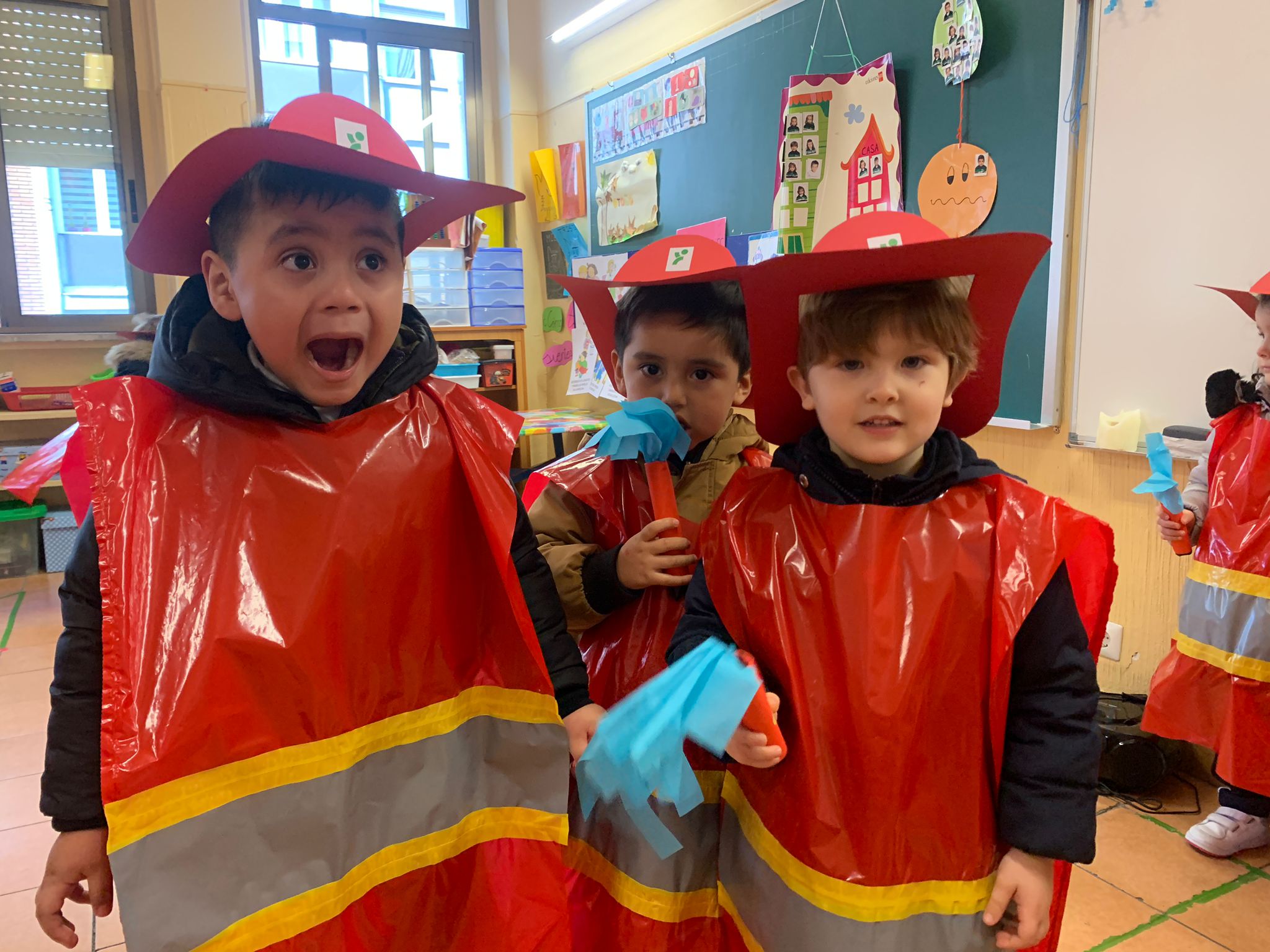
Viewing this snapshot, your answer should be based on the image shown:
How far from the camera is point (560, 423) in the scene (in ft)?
14.4

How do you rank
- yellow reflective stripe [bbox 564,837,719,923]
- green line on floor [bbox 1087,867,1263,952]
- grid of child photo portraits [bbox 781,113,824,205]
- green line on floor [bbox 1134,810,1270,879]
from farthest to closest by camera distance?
grid of child photo portraits [bbox 781,113,824,205] → green line on floor [bbox 1134,810,1270,879] → green line on floor [bbox 1087,867,1263,952] → yellow reflective stripe [bbox 564,837,719,923]

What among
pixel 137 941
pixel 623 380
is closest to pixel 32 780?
pixel 137 941

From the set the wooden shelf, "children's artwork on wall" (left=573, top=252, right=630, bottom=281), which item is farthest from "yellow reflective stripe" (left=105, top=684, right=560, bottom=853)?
the wooden shelf

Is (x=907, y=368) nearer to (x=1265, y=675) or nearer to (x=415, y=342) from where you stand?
(x=415, y=342)

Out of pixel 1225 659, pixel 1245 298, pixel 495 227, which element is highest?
pixel 495 227

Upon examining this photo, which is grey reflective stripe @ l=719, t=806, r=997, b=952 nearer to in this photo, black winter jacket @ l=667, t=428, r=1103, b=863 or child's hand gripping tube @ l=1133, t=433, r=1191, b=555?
black winter jacket @ l=667, t=428, r=1103, b=863

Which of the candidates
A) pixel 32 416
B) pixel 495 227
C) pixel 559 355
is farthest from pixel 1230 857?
pixel 32 416

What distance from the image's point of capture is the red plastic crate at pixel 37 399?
4578 mm

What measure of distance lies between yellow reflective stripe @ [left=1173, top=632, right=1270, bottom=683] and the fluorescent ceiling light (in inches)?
146

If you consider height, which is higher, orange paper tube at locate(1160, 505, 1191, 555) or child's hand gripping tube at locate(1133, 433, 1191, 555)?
child's hand gripping tube at locate(1133, 433, 1191, 555)

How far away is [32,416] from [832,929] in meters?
5.05

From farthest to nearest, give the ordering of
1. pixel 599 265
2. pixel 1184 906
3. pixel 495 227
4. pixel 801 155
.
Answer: pixel 495 227
pixel 599 265
pixel 801 155
pixel 1184 906

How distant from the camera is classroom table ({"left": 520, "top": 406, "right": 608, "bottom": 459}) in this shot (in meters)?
4.26

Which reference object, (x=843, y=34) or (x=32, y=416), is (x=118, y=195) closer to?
(x=32, y=416)
